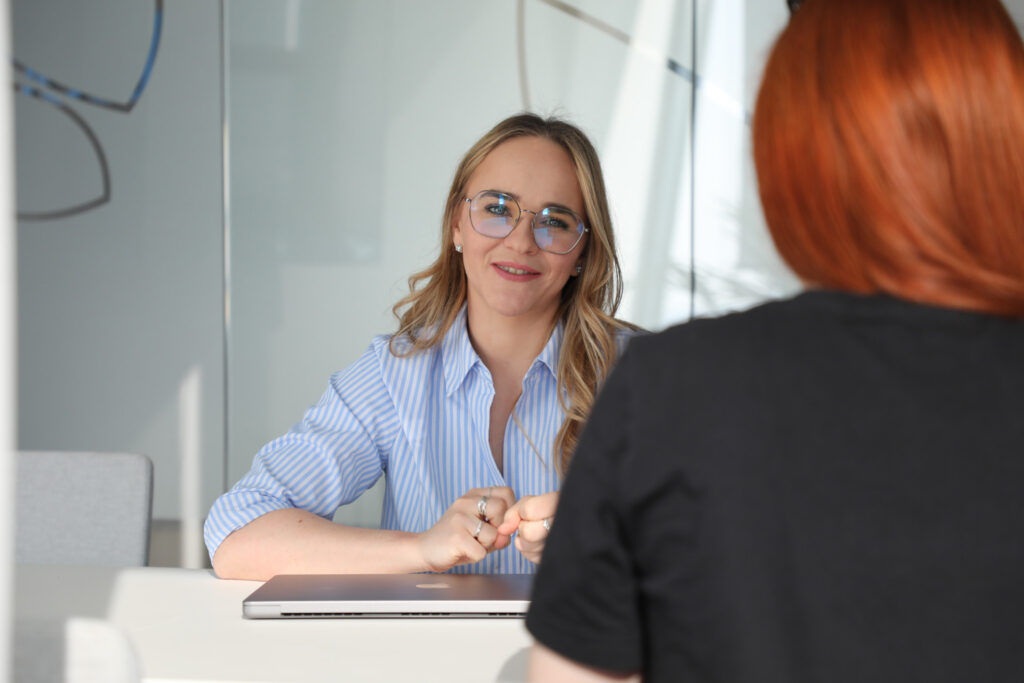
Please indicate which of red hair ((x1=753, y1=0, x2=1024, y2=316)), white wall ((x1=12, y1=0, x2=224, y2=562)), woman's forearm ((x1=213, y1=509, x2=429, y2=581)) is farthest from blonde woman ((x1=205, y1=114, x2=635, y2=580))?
white wall ((x1=12, y1=0, x2=224, y2=562))

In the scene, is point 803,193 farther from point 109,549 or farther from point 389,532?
point 109,549

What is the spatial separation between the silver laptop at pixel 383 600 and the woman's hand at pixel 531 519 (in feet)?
0.32

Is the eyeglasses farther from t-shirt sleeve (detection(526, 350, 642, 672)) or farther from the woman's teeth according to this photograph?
t-shirt sleeve (detection(526, 350, 642, 672))

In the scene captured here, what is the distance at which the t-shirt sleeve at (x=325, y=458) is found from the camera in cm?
174

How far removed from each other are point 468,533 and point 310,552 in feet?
0.96

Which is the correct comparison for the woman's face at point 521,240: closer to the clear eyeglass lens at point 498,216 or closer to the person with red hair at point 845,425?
the clear eyeglass lens at point 498,216

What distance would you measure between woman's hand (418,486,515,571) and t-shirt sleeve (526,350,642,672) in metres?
0.82

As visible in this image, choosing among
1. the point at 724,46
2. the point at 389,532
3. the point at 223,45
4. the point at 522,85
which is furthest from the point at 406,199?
the point at 389,532

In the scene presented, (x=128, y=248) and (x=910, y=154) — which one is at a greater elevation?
(x=910, y=154)

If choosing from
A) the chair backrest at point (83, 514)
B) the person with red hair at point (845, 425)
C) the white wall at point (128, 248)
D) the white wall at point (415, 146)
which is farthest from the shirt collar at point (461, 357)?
the white wall at point (128, 248)

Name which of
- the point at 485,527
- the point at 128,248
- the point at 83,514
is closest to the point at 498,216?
the point at 485,527

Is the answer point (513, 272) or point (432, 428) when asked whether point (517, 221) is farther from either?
point (432, 428)

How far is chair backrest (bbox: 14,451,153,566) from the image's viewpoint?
2.04 metres

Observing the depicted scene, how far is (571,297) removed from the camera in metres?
2.25
